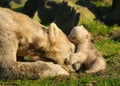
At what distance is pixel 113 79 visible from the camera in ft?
28.9

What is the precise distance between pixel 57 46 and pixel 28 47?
2.10ft

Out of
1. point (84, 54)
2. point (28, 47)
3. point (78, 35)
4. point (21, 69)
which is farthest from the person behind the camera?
point (84, 54)

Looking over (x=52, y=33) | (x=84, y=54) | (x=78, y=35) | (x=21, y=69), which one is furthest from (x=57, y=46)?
(x=21, y=69)

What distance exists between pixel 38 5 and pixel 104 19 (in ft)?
13.8

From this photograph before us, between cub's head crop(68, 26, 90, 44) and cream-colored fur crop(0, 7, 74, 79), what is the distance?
17cm

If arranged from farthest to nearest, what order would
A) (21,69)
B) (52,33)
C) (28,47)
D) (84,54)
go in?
1. (84,54)
2. (52,33)
3. (28,47)
4. (21,69)

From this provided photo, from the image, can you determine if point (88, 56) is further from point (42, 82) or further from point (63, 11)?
point (63, 11)

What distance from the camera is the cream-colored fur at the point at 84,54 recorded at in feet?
32.7

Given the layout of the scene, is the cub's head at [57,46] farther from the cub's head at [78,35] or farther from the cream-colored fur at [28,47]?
the cub's head at [78,35]

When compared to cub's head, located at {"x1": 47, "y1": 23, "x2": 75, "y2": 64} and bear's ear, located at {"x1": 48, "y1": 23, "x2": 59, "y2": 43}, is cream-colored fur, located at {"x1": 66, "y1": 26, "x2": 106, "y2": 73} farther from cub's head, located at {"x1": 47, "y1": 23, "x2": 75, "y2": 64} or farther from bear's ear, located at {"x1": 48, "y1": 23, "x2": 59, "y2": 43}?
bear's ear, located at {"x1": 48, "y1": 23, "x2": 59, "y2": 43}

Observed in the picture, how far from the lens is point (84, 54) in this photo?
10234 mm

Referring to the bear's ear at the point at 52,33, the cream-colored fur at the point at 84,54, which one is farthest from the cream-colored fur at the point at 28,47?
the cream-colored fur at the point at 84,54

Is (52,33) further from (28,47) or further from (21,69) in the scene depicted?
(21,69)

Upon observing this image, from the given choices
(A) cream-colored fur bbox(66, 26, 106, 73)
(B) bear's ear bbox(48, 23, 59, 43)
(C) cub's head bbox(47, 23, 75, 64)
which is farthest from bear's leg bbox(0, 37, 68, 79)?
(A) cream-colored fur bbox(66, 26, 106, 73)
